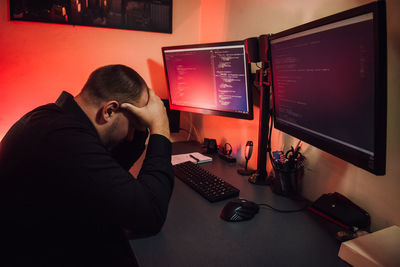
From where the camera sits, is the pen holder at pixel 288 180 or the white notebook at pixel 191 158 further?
the white notebook at pixel 191 158

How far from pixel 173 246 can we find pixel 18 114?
145cm

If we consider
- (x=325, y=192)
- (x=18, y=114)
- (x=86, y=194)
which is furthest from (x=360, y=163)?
(x=18, y=114)

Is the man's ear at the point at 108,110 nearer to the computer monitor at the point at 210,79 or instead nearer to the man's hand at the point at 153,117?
the man's hand at the point at 153,117

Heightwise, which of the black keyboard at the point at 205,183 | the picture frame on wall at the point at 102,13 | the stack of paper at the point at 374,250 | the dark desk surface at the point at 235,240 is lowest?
the dark desk surface at the point at 235,240

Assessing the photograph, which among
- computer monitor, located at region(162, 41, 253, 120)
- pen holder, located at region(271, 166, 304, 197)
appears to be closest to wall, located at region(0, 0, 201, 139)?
computer monitor, located at region(162, 41, 253, 120)

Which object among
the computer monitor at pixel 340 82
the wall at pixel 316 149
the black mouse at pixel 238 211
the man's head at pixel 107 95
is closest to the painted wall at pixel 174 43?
the wall at pixel 316 149

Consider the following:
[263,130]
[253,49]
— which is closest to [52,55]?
[253,49]

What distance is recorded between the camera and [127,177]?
33.0 inches

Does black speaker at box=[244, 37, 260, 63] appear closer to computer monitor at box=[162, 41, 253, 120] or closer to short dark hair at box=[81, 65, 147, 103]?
computer monitor at box=[162, 41, 253, 120]

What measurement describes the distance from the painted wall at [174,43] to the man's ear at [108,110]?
770mm

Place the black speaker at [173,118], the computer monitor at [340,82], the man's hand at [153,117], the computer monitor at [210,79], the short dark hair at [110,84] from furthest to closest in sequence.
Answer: the black speaker at [173,118] < the computer monitor at [210,79] < the man's hand at [153,117] < the short dark hair at [110,84] < the computer monitor at [340,82]

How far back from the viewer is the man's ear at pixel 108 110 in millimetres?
960

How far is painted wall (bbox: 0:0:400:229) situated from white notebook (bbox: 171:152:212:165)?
0.21 meters

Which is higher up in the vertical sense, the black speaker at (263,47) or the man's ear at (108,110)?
the black speaker at (263,47)
